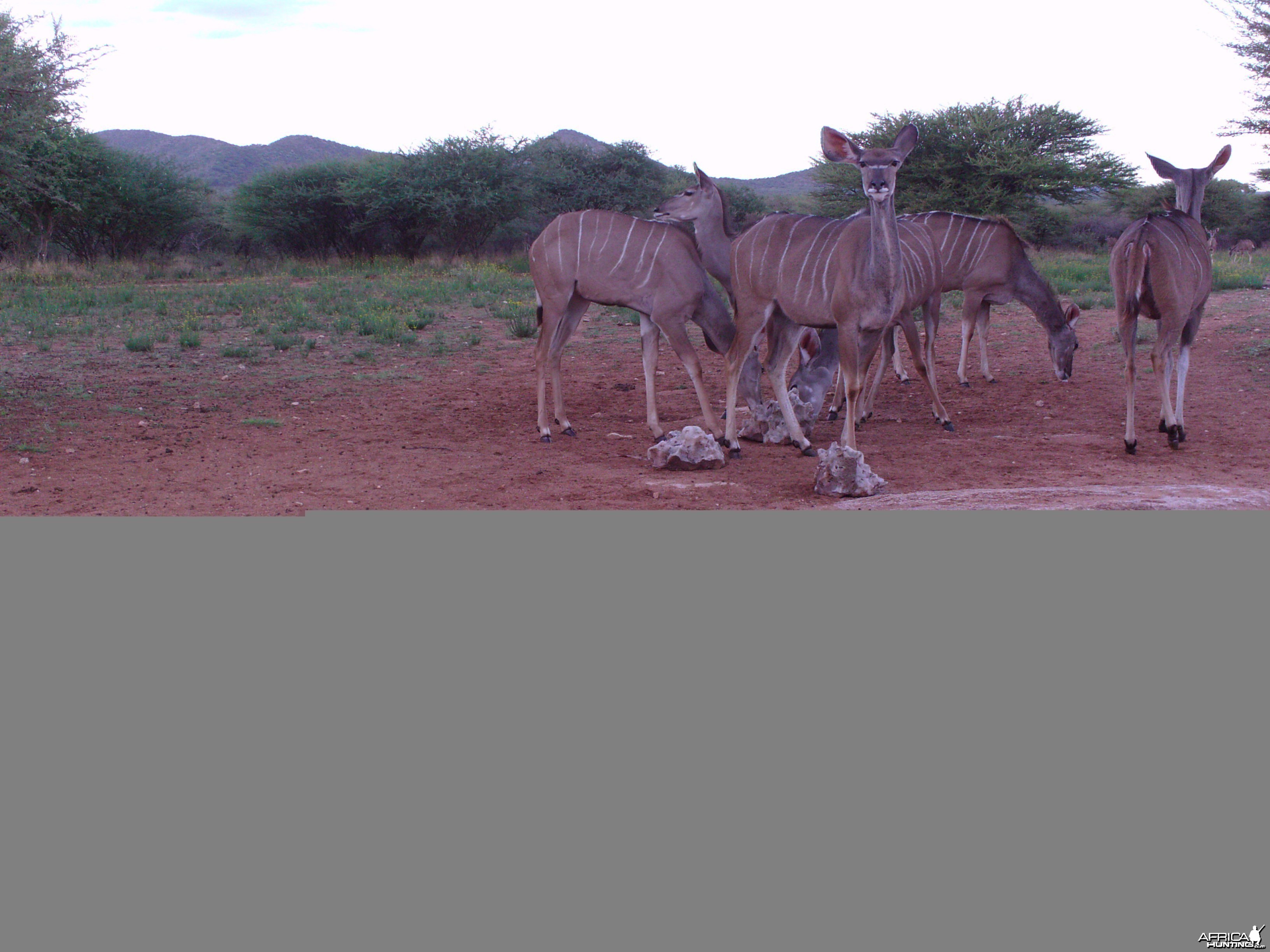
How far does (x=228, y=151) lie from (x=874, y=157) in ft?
343

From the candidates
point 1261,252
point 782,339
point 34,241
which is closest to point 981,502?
point 782,339

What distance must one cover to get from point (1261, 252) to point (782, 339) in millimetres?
26224

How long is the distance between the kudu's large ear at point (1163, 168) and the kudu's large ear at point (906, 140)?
8.86ft

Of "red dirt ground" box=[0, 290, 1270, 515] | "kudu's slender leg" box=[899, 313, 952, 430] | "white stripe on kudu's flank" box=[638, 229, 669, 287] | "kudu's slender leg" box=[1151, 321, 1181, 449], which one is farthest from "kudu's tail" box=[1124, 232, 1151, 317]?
"white stripe on kudu's flank" box=[638, 229, 669, 287]

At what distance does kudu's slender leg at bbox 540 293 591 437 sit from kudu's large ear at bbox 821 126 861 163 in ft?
8.42

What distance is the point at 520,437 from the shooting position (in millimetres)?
8484

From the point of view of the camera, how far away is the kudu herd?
754 cm

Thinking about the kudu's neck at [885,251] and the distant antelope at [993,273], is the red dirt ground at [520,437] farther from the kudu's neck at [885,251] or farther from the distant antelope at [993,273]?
the kudu's neck at [885,251]

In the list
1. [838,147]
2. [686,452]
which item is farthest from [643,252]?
[686,452]

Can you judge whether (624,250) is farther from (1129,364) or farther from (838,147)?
(1129,364)

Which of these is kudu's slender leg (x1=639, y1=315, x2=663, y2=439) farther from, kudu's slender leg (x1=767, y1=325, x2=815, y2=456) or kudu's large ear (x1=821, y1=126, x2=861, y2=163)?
kudu's large ear (x1=821, y1=126, x2=861, y2=163)

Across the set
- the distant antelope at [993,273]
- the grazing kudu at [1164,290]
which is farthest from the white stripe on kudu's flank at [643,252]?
the grazing kudu at [1164,290]

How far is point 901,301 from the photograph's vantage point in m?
7.54

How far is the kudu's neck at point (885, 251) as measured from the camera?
7422 millimetres
